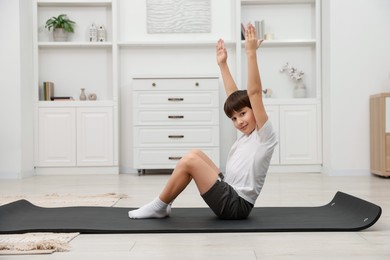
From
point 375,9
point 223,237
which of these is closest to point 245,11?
point 375,9

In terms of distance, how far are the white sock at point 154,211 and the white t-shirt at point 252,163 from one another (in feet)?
1.07

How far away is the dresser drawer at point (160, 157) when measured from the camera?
19.4 ft

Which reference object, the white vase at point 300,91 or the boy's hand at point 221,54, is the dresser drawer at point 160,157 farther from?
the boy's hand at point 221,54

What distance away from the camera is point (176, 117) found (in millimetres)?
5918

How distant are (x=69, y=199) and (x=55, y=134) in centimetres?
248

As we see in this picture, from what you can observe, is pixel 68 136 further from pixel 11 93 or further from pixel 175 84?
pixel 175 84

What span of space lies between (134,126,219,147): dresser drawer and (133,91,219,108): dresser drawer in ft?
0.82

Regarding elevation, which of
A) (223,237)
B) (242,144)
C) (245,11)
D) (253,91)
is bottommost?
(223,237)

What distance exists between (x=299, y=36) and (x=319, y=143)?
125 cm

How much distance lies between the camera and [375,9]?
562 cm

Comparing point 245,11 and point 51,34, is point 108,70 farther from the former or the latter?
point 245,11

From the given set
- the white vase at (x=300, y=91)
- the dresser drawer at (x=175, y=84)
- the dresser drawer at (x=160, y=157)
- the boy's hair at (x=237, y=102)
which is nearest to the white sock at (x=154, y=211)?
the boy's hair at (x=237, y=102)

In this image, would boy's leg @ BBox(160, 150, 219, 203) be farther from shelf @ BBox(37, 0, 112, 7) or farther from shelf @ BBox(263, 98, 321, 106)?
shelf @ BBox(37, 0, 112, 7)

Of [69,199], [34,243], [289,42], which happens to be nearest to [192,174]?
[34,243]
